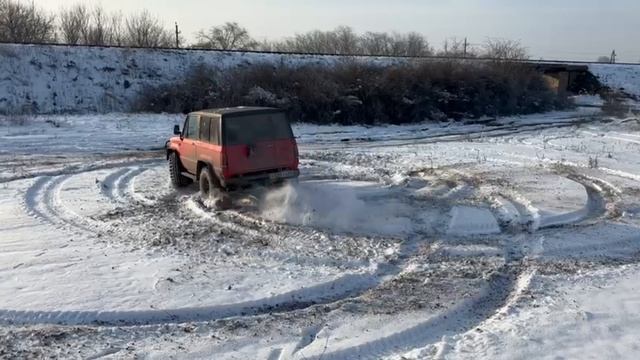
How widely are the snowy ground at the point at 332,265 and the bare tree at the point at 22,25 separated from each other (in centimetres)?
2996

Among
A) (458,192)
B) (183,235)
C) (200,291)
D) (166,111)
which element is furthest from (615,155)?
(166,111)

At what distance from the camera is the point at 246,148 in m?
11.4

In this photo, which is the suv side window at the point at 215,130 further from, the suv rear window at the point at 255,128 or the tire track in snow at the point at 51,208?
the tire track in snow at the point at 51,208

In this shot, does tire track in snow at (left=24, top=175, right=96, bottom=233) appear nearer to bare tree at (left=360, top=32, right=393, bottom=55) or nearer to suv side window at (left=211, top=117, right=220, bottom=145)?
suv side window at (left=211, top=117, right=220, bottom=145)

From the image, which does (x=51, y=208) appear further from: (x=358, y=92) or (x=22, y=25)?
(x=22, y=25)

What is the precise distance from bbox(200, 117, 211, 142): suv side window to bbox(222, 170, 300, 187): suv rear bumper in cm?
124

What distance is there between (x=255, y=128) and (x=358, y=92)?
23.7 metres

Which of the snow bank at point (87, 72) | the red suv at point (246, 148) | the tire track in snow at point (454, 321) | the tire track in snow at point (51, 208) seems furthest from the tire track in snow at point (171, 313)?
the snow bank at point (87, 72)

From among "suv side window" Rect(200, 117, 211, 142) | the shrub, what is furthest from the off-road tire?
the shrub

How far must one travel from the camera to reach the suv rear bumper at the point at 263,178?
11289 millimetres

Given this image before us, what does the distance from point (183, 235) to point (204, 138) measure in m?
3.04

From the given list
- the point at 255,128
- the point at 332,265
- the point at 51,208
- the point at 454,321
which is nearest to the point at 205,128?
the point at 255,128

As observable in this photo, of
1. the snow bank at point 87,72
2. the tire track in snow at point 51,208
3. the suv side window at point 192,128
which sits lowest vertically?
the tire track in snow at point 51,208

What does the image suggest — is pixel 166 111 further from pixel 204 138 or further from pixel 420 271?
pixel 420 271
